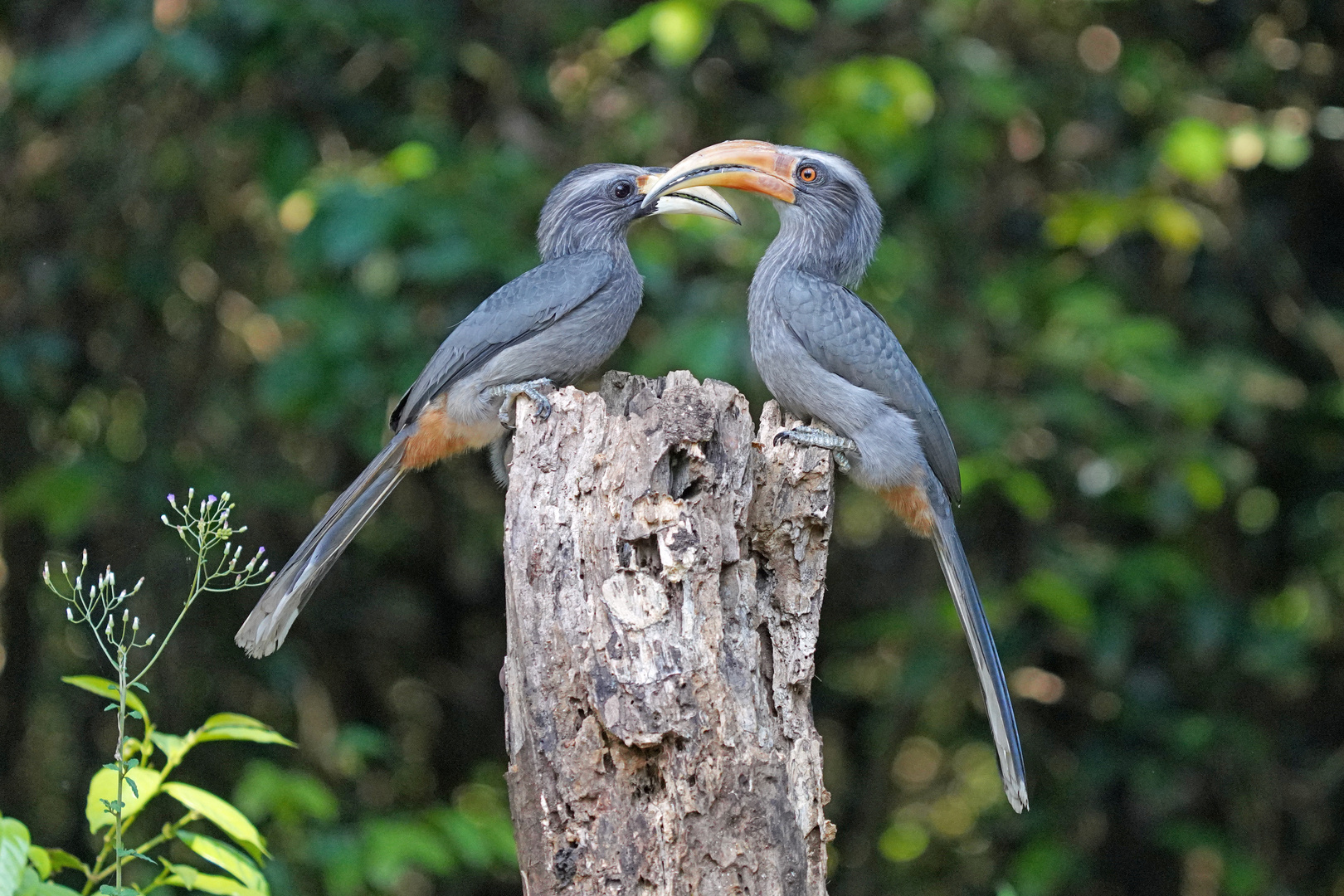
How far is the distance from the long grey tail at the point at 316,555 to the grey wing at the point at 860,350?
1.47 m

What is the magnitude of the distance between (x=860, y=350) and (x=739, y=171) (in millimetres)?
899

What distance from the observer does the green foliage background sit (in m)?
6.64

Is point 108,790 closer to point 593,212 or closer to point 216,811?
point 216,811

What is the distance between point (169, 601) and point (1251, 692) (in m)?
6.07

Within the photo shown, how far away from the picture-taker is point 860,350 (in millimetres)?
4684

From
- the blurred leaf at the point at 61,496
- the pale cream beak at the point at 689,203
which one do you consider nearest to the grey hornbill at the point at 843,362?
the pale cream beak at the point at 689,203

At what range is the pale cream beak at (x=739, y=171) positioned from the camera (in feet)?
16.5

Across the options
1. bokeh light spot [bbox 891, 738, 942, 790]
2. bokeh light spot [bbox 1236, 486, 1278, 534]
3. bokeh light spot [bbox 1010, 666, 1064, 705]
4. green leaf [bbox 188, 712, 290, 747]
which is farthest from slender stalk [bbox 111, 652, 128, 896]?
bokeh light spot [bbox 1236, 486, 1278, 534]

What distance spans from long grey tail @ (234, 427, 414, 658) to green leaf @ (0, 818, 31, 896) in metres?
1.33

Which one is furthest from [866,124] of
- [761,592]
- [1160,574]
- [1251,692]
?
[1251,692]

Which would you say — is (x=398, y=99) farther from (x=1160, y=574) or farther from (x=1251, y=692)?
(x=1251, y=692)

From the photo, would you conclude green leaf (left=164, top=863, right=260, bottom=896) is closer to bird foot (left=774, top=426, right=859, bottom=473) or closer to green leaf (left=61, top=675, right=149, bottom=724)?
green leaf (left=61, top=675, right=149, bottom=724)

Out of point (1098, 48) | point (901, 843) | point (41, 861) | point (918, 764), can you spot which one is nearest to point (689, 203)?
point (41, 861)

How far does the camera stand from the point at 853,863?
26.1 feet
